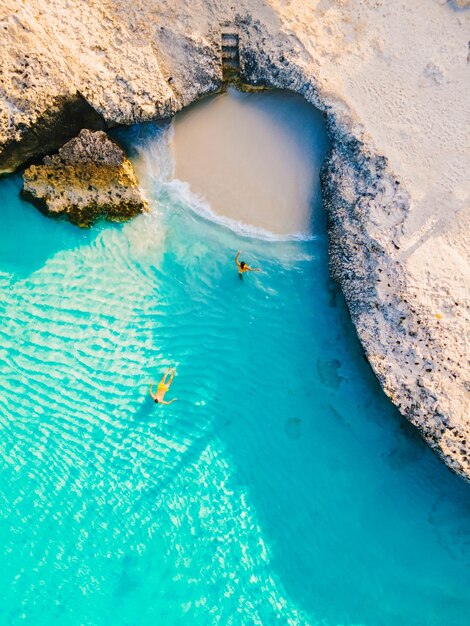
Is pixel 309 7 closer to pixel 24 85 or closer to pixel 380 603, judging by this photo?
pixel 24 85

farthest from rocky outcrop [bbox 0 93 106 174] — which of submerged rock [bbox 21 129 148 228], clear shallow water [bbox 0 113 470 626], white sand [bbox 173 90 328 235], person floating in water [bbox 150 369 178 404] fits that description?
person floating in water [bbox 150 369 178 404]

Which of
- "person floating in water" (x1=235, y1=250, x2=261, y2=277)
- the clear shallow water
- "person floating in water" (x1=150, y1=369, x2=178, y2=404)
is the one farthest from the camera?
"person floating in water" (x1=235, y1=250, x2=261, y2=277)

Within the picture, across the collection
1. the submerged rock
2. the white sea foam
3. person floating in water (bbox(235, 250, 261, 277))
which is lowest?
the submerged rock

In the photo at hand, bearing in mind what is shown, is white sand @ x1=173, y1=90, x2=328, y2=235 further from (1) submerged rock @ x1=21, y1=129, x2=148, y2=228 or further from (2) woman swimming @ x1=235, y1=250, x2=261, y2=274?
(1) submerged rock @ x1=21, y1=129, x2=148, y2=228

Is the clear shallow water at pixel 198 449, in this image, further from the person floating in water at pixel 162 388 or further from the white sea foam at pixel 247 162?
the white sea foam at pixel 247 162

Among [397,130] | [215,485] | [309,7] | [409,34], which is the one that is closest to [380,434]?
[215,485]

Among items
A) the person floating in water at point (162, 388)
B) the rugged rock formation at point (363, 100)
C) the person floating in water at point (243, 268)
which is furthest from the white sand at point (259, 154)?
the person floating in water at point (162, 388)
